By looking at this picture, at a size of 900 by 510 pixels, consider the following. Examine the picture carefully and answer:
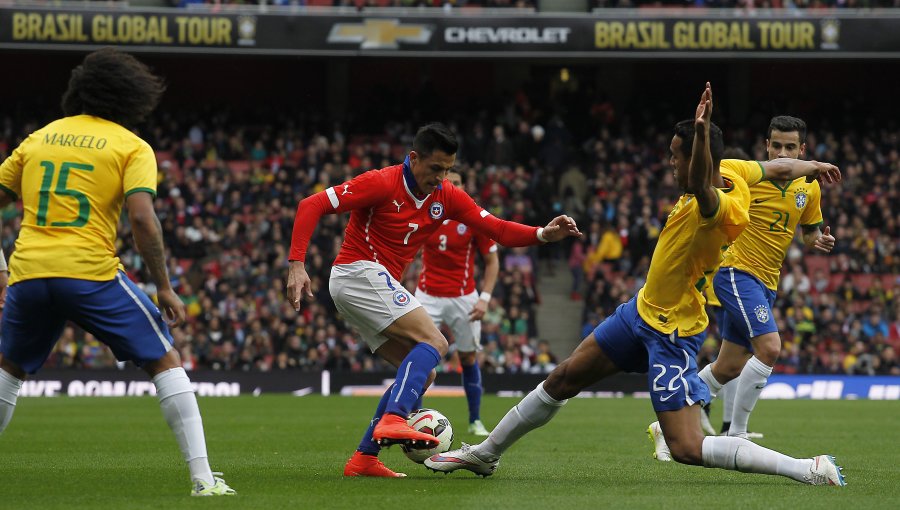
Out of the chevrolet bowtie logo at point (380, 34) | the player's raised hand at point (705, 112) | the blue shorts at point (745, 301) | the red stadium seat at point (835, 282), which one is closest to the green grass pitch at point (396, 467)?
the blue shorts at point (745, 301)

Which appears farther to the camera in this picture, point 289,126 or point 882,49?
point 289,126

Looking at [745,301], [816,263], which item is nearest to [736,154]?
[745,301]

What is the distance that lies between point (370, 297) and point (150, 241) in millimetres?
2432

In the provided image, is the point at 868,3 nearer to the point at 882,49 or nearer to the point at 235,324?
the point at 882,49

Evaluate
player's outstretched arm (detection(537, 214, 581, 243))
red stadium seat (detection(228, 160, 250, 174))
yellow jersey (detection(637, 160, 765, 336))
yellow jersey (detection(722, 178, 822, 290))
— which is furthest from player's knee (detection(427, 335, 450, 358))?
red stadium seat (detection(228, 160, 250, 174))

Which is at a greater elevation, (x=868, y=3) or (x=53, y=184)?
(x=868, y=3)

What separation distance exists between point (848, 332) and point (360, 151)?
506 inches

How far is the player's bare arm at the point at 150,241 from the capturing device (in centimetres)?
670

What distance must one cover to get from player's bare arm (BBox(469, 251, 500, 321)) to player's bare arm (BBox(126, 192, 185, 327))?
277 inches

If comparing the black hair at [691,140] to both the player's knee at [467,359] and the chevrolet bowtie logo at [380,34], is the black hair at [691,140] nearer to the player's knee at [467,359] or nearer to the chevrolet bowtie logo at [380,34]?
the player's knee at [467,359]

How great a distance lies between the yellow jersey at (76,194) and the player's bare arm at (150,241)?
9cm

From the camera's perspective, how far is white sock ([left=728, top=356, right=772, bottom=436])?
1134 centimetres

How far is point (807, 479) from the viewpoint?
750cm

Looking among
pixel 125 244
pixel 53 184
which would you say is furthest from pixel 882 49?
pixel 53 184
